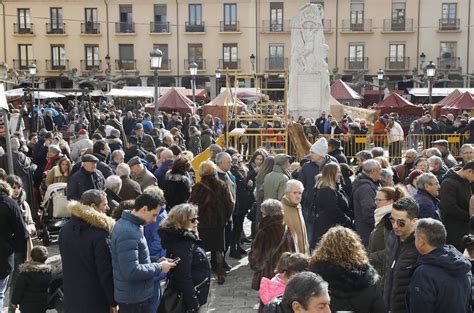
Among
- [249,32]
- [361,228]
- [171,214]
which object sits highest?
[249,32]

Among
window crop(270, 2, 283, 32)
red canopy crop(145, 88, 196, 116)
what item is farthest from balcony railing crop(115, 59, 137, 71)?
red canopy crop(145, 88, 196, 116)

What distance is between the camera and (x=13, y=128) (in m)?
15.9

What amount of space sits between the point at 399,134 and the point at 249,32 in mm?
31618

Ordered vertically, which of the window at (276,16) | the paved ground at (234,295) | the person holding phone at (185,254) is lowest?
the paved ground at (234,295)

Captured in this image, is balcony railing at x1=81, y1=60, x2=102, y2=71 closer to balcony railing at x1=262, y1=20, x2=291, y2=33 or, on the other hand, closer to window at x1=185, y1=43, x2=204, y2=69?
window at x1=185, y1=43, x2=204, y2=69

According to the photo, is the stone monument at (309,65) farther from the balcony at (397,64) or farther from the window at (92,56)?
the window at (92,56)

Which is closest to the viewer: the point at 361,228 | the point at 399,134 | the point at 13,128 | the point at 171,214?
the point at 171,214

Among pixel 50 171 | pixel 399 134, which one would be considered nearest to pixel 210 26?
pixel 399 134

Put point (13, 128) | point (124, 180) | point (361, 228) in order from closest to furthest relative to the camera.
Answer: point (361, 228), point (124, 180), point (13, 128)

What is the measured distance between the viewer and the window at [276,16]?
48.7m

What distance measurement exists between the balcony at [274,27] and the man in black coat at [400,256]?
44.3m

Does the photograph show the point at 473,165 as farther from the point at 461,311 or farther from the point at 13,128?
the point at 13,128

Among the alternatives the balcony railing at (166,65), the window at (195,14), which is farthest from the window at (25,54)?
the window at (195,14)

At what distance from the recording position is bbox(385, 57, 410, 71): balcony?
4806 cm
